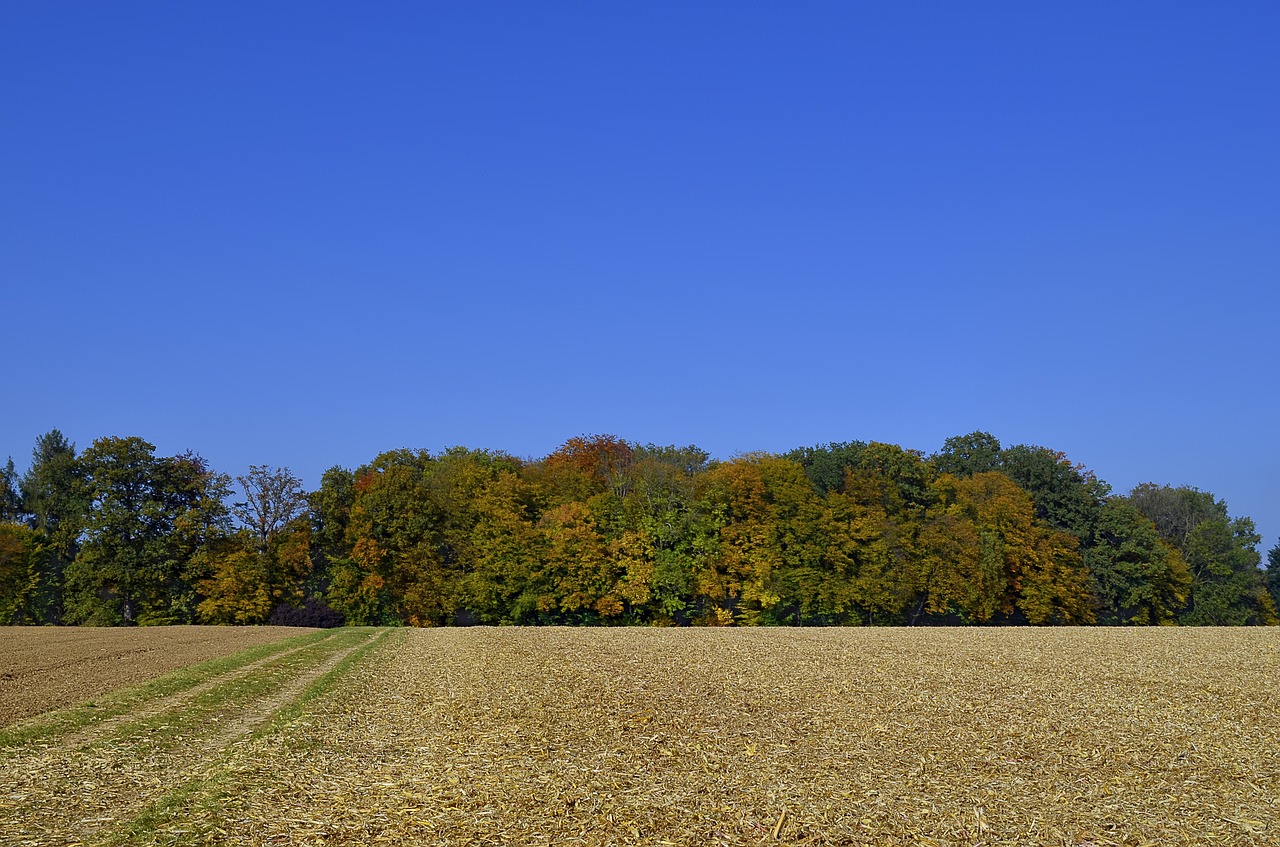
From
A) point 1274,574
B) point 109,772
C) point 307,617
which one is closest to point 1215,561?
point 1274,574

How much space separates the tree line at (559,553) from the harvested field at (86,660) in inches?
639

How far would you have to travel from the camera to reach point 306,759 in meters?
11.7

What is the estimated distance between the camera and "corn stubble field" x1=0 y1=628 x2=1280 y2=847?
8.92 meters

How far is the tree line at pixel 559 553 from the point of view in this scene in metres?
60.9

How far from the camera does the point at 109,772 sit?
11.1 m

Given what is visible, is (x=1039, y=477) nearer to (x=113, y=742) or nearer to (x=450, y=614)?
(x=450, y=614)

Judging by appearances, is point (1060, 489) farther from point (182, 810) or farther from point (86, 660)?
point (182, 810)

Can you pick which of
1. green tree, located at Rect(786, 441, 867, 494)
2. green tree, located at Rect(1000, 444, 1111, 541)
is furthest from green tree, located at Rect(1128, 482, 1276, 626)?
green tree, located at Rect(786, 441, 867, 494)

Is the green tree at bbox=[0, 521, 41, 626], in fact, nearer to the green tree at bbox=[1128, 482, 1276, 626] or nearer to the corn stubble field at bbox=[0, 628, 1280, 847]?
the corn stubble field at bbox=[0, 628, 1280, 847]

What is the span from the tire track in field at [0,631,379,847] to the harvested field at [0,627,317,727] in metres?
3.01

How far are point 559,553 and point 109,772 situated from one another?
50385 millimetres

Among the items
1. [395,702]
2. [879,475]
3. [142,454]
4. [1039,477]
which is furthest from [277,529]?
[1039,477]

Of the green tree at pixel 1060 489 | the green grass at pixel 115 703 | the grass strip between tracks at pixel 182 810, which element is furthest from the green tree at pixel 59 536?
the green tree at pixel 1060 489

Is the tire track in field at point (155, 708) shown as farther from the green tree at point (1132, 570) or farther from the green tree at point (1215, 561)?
the green tree at point (1215, 561)
